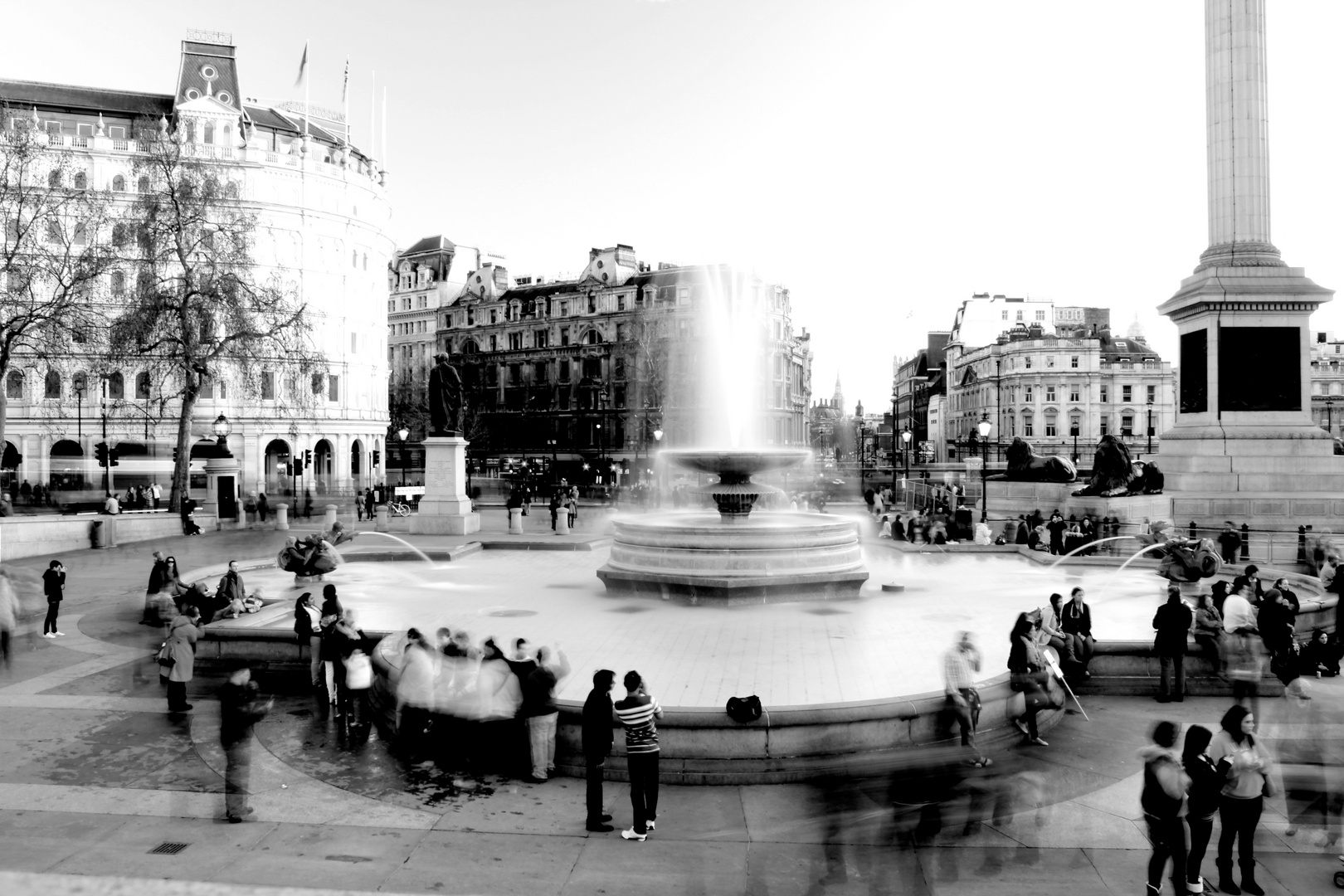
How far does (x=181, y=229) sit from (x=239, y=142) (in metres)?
30.9

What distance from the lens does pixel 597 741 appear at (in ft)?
24.4

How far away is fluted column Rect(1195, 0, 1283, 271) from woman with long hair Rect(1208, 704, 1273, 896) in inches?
1211

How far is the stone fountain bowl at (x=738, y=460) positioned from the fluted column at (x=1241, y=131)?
22274 mm

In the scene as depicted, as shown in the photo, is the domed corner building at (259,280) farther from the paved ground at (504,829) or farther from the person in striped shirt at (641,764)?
the person in striped shirt at (641,764)

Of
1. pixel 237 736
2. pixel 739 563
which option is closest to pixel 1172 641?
pixel 739 563

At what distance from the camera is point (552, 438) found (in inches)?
3415

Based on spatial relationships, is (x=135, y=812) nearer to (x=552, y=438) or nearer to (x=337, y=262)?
(x=337, y=262)

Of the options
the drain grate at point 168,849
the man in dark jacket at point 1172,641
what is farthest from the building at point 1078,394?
the drain grate at point 168,849

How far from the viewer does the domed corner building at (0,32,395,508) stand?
58000 millimetres

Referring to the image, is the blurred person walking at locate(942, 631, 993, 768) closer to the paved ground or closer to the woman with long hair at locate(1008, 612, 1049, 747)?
the paved ground

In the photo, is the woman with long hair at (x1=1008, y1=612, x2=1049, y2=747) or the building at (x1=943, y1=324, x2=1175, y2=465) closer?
the woman with long hair at (x1=1008, y1=612, x2=1049, y2=747)

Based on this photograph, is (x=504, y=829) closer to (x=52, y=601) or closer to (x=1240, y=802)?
(x=1240, y=802)

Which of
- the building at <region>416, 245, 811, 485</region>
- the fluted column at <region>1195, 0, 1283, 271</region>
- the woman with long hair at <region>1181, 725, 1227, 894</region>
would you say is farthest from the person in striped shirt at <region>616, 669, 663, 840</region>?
the building at <region>416, 245, 811, 485</region>

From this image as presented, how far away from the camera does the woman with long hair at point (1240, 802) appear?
6.51m
